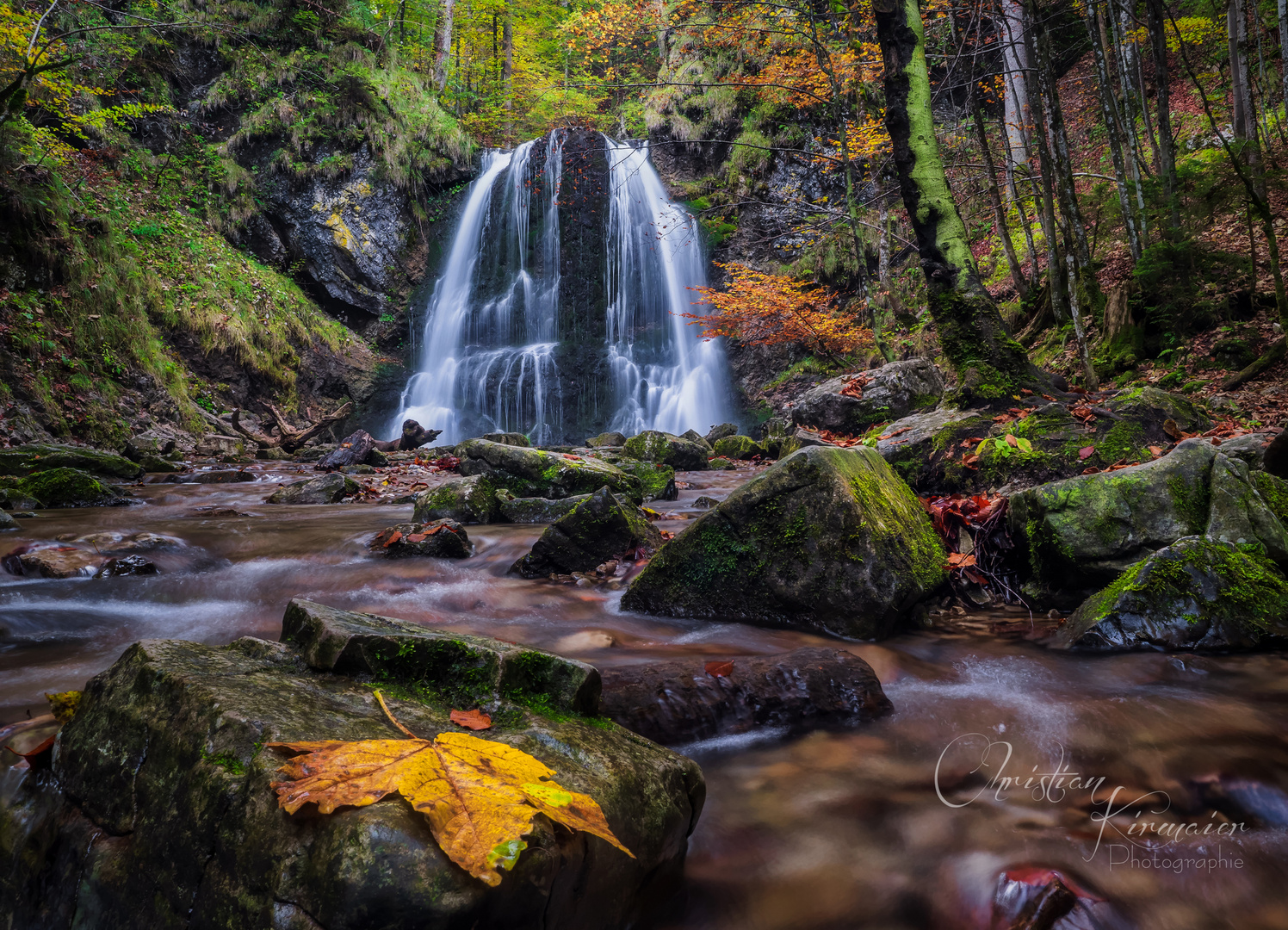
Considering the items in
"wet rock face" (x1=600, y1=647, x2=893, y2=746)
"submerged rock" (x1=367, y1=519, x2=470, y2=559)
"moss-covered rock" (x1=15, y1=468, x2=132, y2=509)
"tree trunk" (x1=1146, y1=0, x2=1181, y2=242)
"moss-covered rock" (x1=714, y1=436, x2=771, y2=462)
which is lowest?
"moss-covered rock" (x1=714, y1=436, x2=771, y2=462)

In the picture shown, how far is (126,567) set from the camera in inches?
155

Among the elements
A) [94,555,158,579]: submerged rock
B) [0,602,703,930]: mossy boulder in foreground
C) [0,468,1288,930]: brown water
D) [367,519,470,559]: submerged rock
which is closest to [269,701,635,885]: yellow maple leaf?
[0,602,703,930]: mossy boulder in foreground

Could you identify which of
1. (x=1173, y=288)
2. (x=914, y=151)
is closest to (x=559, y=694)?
(x=914, y=151)

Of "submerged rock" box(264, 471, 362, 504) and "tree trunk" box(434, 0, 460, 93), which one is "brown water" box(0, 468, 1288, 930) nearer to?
"submerged rock" box(264, 471, 362, 504)

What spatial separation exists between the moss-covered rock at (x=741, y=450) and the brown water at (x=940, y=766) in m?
8.49

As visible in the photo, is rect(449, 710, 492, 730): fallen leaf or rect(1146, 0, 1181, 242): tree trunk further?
rect(1146, 0, 1181, 242): tree trunk

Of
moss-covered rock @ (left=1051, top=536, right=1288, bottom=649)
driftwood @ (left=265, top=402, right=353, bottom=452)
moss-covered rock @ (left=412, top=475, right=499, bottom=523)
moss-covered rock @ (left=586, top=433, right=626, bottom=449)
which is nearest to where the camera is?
moss-covered rock @ (left=1051, top=536, right=1288, bottom=649)

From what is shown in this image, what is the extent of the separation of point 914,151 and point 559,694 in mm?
5290

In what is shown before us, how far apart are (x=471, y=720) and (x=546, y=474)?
5.21m

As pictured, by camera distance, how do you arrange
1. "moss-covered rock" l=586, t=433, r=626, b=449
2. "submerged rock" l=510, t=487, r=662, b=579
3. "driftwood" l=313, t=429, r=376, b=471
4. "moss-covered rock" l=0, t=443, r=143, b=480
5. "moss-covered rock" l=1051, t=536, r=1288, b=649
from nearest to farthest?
1. "moss-covered rock" l=1051, t=536, r=1288, b=649
2. "submerged rock" l=510, t=487, r=662, b=579
3. "moss-covered rock" l=0, t=443, r=143, b=480
4. "driftwood" l=313, t=429, r=376, b=471
5. "moss-covered rock" l=586, t=433, r=626, b=449

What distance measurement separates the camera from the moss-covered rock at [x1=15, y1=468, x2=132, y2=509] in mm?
6422

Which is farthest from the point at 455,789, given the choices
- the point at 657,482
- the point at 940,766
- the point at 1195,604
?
the point at 657,482

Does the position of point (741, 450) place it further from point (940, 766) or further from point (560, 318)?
point (560, 318)

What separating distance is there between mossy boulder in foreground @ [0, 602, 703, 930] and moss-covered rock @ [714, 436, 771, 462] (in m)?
10.3
